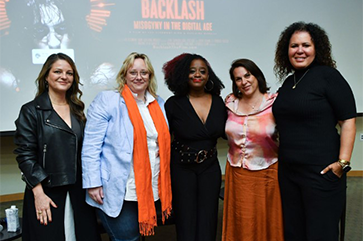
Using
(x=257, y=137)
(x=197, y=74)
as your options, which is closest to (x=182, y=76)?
(x=197, y=74)

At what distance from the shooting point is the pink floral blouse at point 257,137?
1.79 metres

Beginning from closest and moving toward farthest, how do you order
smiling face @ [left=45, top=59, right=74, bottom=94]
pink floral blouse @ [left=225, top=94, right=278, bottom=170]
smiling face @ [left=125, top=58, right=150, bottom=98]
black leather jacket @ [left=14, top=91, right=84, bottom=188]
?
black leather jacket @ [left=14, top=91, right=84, bottom=188], smiling face @ [left=45, top=59, right=74, bottom=94], smiling face @ [left=125, top=58, right=150, bottom=98], pink floral blouse @ [left=225, top=94, right=278, bottom=170]

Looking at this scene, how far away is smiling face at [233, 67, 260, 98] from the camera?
6.03 ft

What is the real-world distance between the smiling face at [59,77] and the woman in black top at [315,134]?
1282mm

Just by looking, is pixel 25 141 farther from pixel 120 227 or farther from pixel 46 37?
pixel 46 37

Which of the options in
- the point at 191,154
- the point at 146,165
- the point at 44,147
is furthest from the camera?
the point at 191,154

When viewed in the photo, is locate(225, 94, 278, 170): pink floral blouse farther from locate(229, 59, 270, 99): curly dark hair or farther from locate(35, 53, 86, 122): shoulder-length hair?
locate(35, 53, 86, 122): shoulder-length hair

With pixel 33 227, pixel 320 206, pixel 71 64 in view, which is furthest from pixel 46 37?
pixel 320 206

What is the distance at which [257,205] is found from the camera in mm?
1818

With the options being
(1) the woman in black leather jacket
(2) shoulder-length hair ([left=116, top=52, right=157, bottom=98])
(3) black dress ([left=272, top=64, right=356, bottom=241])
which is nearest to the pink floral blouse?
(3) black dress ([left=272, top=64, right=356, bottom=241])

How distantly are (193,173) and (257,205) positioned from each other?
1.61 ft

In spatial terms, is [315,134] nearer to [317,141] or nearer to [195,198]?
[317,141]

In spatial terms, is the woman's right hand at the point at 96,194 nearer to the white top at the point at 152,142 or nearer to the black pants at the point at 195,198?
the white top at the point at 152,142

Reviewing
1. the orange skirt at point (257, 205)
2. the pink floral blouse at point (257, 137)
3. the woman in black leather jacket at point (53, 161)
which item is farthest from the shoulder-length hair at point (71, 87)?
the orange skirt at point (257, 205)
